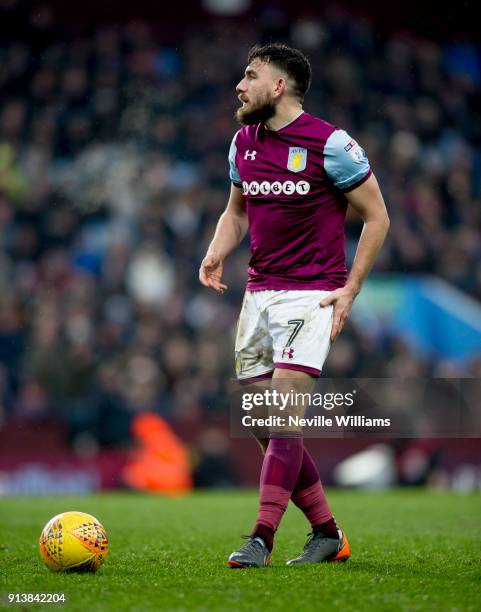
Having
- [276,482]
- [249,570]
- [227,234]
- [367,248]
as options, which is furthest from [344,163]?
[249,570]

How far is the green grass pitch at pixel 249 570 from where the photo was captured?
3.82 metres

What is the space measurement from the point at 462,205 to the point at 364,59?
3247mm

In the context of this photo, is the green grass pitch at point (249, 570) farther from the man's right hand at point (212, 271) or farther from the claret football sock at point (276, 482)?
the man's right hand at point (212, 271)

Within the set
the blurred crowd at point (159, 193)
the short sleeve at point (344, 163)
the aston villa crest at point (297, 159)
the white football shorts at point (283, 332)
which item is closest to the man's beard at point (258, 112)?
the aston villa crest at point (297, 159)

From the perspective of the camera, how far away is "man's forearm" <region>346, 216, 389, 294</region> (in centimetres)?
493

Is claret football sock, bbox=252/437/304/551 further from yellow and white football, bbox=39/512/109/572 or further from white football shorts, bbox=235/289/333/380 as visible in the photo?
yellow and white football, bbox=39/512/109/572

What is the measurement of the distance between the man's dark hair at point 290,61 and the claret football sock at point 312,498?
1.77m

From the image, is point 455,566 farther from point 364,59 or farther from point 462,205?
point 364,59

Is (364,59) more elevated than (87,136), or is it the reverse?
(364,59)

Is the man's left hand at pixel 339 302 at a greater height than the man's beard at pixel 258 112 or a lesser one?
lesser

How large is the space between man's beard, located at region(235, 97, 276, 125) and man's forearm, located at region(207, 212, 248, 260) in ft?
1.95

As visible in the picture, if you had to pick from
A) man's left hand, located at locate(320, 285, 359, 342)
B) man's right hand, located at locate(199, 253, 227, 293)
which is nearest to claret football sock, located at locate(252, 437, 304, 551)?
man's left hand, located at locate(320, 285, 359, 342)

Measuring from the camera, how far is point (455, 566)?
4828 mm

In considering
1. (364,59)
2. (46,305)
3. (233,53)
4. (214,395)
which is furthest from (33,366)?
(364,59)
